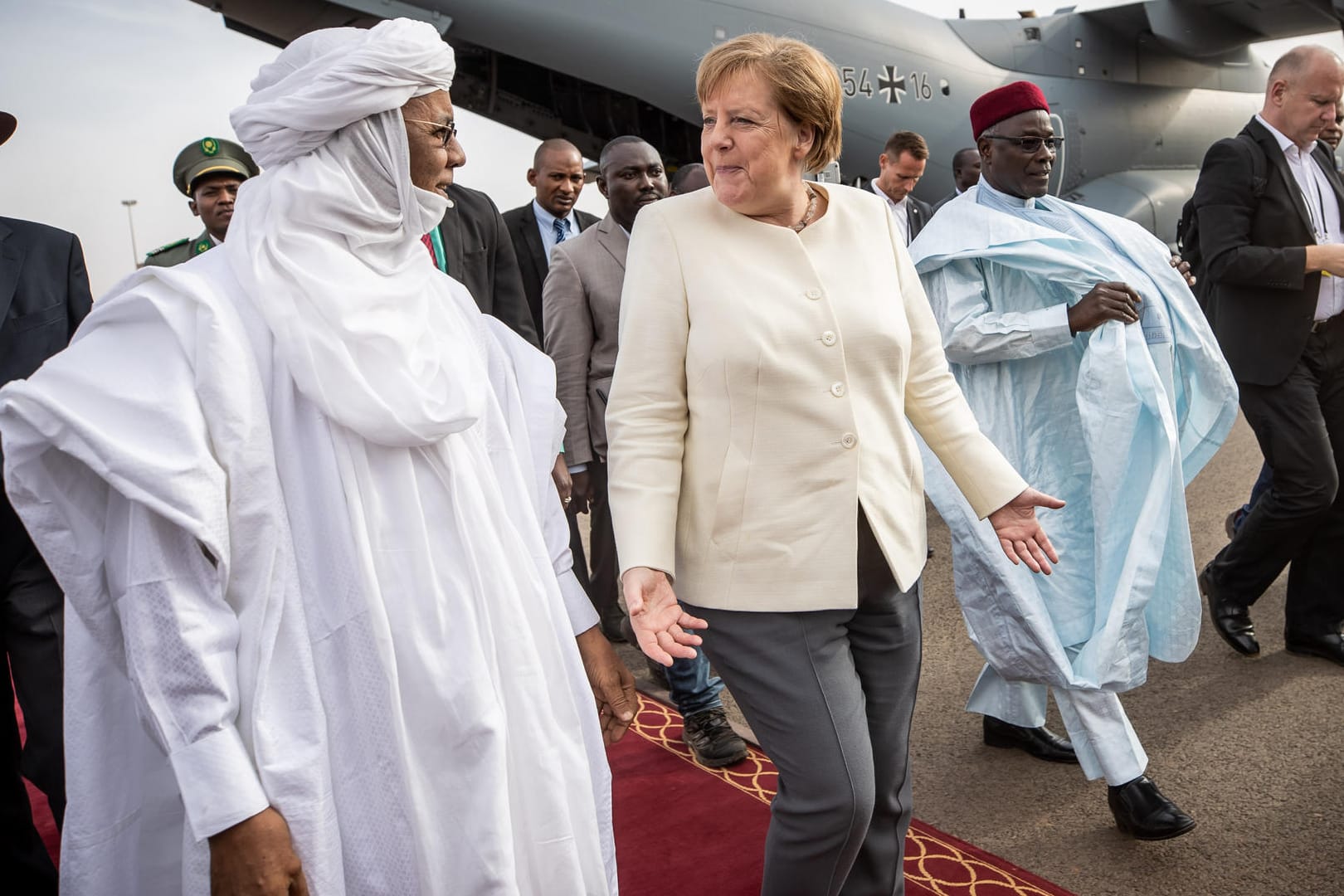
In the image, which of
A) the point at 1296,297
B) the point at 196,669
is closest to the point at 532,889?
the point at 196,669

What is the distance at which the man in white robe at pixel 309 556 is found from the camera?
51.6 inches

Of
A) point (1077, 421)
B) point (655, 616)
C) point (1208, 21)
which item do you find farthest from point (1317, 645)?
point (1208, 21)

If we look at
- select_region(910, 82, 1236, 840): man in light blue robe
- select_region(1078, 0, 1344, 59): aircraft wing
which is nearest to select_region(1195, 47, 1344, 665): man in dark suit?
select_region(910, 82, 1236, 840): man in light blue robe

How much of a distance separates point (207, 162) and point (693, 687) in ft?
8.40

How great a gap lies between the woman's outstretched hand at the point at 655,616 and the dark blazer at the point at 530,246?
359 cm

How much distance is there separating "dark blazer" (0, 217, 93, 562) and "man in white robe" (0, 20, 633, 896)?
1.10 meters

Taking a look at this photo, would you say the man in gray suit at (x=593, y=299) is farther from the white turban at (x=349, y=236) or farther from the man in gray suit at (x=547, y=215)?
the white turban at (x=349, y=236)

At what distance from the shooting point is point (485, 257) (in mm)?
3645

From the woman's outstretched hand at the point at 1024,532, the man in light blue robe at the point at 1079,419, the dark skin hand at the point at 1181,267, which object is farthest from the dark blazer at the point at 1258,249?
the woman's outstretched hand at the point at 1024,532

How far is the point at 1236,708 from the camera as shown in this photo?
3.49 metres

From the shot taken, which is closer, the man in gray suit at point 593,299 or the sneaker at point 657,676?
the man in gray suit at point 593,299

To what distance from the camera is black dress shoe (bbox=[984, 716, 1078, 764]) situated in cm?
320

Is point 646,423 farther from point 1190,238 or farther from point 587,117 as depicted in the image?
point 587,117

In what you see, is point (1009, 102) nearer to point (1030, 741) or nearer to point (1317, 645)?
point (1030, 741)
